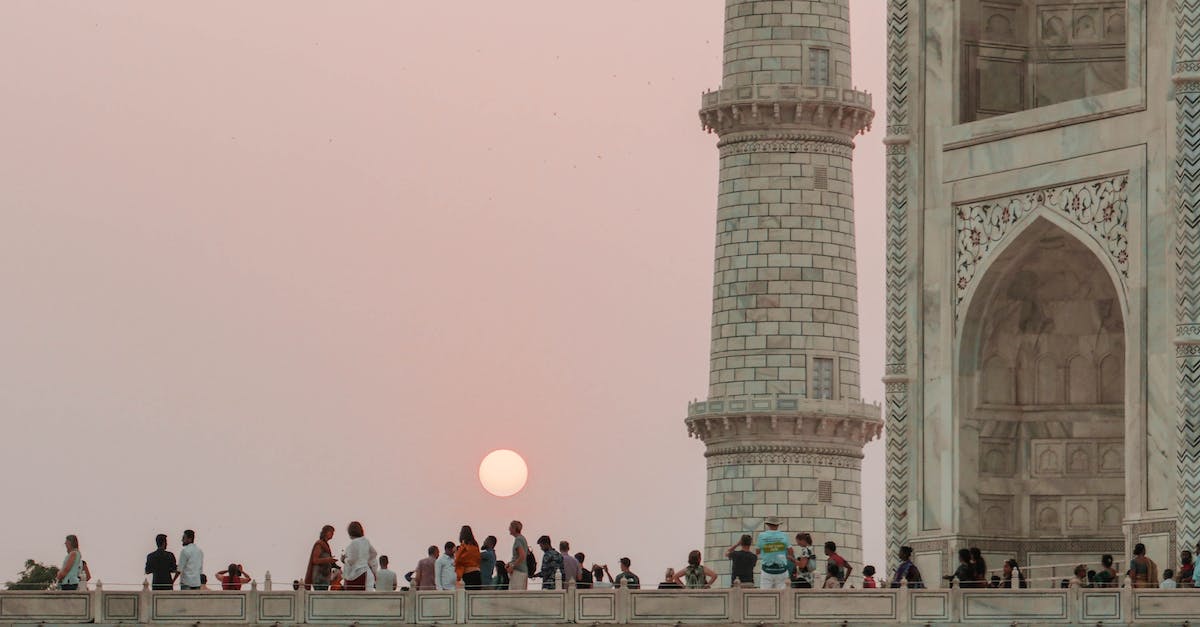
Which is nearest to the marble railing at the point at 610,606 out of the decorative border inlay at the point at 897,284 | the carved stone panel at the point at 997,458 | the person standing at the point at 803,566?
the person standing at the point at 803,566

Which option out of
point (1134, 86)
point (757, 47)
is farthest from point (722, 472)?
point (1134, 86)

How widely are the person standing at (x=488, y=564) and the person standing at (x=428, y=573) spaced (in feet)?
2.11

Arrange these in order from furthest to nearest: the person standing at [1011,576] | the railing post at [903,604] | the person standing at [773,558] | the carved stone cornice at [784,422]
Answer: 1. the carved stone cornice at [784,422]
2. the person standing at [773,558]
3. the person standing at [1011,576]
4. the railing post at [903,604]

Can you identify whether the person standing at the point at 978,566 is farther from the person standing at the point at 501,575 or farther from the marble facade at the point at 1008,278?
the person standing at the point at 501,575

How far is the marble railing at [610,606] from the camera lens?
4169 centimetres

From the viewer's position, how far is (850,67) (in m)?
71.3

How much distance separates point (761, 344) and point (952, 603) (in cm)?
2779

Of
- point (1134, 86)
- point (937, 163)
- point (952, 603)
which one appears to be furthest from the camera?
point (937, 163)

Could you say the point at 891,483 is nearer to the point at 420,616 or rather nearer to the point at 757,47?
the point at 420,616

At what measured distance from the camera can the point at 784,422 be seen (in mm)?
69500

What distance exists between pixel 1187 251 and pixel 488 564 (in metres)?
10.8

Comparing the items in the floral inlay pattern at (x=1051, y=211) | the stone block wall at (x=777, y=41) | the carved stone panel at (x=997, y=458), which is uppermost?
the stone block wall at (x=777, y=41)

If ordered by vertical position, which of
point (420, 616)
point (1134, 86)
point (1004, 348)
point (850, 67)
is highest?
point (850, 67)

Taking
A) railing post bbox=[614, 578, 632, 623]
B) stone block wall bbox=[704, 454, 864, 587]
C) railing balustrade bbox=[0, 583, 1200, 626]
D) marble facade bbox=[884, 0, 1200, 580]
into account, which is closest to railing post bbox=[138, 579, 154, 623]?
railing balustrade bbox=[0, 583, 1200, 626]
